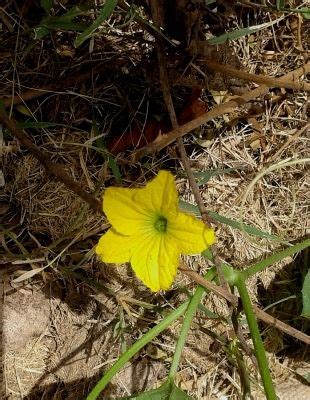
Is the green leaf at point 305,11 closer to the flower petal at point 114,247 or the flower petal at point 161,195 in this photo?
the flower petal at point 161,195

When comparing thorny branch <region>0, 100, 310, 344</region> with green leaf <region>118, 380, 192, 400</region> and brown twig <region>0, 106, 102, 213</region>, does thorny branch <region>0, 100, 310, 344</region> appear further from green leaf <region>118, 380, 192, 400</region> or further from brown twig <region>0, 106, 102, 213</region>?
green leaf <region>118, 380, 192, 400</region>

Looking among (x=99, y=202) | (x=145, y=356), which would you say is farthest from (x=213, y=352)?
(x=99, y=202)

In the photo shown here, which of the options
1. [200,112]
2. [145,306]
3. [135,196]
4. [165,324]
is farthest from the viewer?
[145,306]

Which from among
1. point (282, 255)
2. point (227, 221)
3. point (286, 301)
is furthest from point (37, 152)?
point (286, 301)

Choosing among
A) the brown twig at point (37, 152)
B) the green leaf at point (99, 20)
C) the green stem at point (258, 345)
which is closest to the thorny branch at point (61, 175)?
the brown twig at point (37, 152)

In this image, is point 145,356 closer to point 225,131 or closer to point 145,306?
point 145,306

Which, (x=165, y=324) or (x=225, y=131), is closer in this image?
(x=165, y=324)
